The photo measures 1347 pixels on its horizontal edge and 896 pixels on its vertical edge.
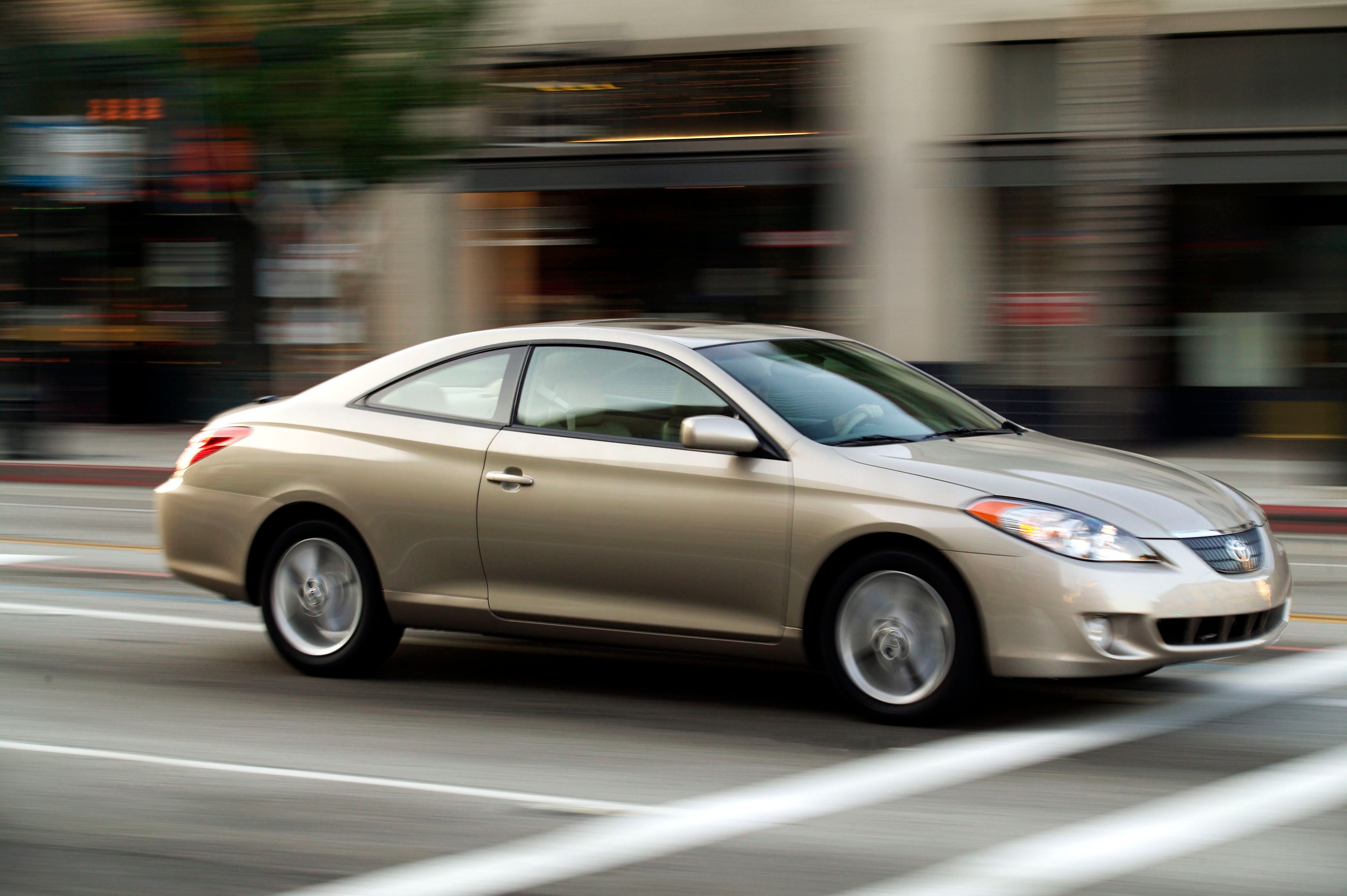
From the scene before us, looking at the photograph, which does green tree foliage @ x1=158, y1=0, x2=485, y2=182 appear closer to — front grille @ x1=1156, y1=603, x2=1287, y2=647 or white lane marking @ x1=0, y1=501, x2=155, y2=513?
white lane marking @ x1=0, y1=501, x2=155, y2=513

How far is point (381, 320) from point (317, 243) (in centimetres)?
133

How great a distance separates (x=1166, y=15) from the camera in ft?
58.2

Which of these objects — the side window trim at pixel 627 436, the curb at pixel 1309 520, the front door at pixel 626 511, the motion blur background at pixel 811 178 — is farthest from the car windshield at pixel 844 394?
the motion blur background at pixel 811 178

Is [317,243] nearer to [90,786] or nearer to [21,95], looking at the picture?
[21,95]

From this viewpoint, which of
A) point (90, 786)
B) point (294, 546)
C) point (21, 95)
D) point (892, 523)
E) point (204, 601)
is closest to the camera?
point (90, 786)

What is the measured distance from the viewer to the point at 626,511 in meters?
6.08

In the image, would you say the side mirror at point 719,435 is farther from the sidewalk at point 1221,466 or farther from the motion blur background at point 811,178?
the motion blur background at point 811,178

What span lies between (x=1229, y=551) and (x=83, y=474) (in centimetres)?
1387

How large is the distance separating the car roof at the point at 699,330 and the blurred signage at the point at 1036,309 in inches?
A: 455

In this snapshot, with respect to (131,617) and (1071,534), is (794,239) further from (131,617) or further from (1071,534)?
(1071,534)

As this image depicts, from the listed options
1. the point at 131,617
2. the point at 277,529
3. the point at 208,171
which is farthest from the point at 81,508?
the point at 208,171

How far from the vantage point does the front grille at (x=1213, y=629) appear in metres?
5.45

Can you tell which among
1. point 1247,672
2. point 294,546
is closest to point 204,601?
point 294,546

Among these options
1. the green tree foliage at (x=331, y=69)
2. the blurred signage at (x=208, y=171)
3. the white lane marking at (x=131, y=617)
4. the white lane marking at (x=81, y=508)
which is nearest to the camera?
the white lane marking at (x=131, y=617)
